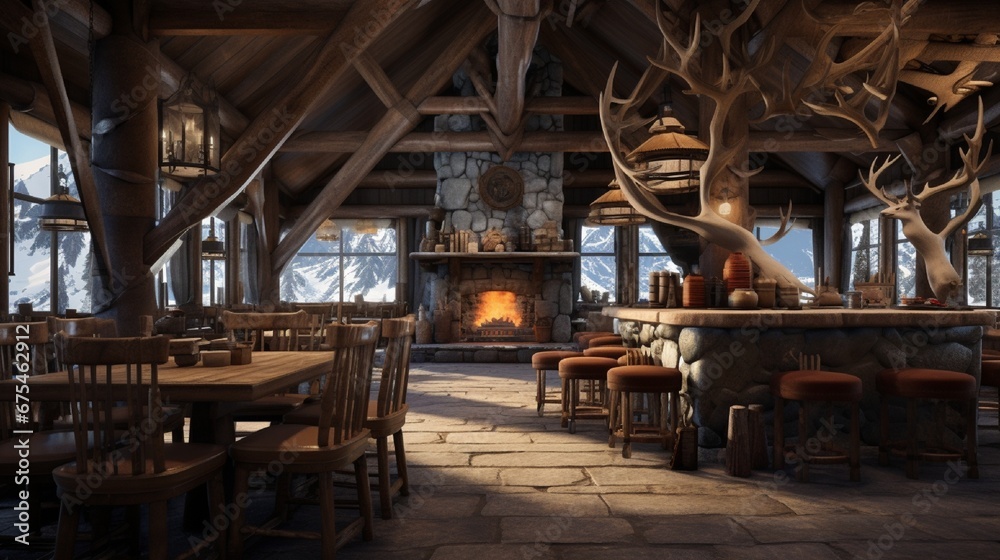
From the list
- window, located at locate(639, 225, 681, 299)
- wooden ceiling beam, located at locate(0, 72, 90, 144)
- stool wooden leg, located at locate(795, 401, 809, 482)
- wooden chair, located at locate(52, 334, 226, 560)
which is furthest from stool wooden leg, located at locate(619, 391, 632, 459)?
window, located at locate(639, 225, 681, 299)

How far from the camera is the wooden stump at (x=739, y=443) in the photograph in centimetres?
358

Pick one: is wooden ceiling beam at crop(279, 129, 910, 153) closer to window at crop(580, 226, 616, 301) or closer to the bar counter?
window at crop(580, 226, 616, 301)

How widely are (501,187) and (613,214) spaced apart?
13.2 feet

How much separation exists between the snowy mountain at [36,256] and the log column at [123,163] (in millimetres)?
2380

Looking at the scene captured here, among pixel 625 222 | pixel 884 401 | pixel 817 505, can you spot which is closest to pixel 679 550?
pixel 817 505

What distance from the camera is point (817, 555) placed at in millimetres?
2479

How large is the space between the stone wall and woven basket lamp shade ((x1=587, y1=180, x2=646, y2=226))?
271 centimetres

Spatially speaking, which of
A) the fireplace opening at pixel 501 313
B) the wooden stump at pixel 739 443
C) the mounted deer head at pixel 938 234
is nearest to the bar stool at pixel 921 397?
the wooden stump at pixel 739 443

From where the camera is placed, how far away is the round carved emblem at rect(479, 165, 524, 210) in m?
11.0

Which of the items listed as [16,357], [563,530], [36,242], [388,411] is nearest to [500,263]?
[36,242]

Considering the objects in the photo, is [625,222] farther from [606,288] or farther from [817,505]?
[606,288]

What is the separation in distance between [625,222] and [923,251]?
3.23m

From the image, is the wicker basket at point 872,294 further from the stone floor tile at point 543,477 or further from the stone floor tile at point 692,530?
the stone floor tile at point 692,530

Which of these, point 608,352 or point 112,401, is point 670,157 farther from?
point 112,401
